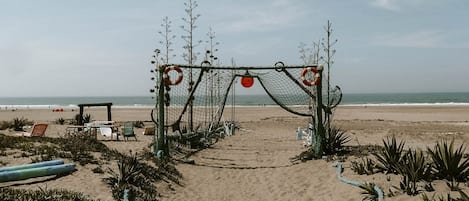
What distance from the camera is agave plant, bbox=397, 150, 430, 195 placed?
7.56 metres

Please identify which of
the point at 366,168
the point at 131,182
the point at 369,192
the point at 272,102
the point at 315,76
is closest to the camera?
the point at 369,192

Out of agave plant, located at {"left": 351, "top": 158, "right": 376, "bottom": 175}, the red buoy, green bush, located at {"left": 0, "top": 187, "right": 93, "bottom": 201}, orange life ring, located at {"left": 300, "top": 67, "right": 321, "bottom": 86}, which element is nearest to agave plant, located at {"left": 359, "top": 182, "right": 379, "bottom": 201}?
agave plant, located at {"left": 351, "top": 158, "right": 376, "bottom": 175}

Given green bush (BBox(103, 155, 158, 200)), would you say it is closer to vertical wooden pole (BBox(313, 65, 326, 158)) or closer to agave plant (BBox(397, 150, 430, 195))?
agave plant (BBox(397, 150, 430, 195))

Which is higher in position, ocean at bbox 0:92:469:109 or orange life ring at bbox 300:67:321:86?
orange life ring at bbox 300:67:321:86

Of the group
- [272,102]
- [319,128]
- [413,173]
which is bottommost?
[272,102]

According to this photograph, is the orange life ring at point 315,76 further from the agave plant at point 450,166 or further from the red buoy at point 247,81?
the agave plant at point 450,166

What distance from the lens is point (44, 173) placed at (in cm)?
857

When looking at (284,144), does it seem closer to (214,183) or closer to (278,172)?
(278,172)

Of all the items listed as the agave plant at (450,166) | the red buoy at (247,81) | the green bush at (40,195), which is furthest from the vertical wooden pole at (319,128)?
the green bush at (40,195)

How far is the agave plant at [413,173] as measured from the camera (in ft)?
24.8

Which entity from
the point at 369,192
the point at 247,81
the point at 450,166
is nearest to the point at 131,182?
the point at 369,192

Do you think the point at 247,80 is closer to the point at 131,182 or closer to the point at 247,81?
the point at 247,81

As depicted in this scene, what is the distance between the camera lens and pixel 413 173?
306 inches

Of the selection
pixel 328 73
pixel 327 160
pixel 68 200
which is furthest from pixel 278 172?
pixel 328 73
